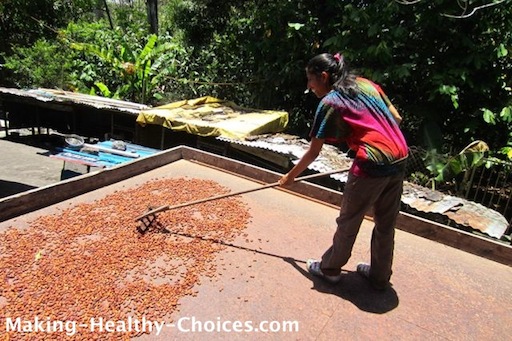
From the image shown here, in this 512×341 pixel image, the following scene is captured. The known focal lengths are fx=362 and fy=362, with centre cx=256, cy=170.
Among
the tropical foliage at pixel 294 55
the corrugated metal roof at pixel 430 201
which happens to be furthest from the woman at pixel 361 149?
the tropical foliage at pixel 294 55

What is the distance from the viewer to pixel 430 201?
459 centimetres

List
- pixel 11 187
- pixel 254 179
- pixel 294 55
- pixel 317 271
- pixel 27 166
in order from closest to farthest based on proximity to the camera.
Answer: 1. pixel 317 271
2. pixel 254 179
3. pixel 11 187
4. pixel 294 55
5. pixel 27 166

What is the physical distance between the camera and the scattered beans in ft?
6.43

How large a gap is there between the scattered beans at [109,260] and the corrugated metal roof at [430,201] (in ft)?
8.00

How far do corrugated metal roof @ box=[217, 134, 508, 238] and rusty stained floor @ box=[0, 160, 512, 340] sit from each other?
56.3 inches

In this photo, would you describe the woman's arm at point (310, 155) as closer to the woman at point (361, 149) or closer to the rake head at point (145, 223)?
the woman at point (361, 149)

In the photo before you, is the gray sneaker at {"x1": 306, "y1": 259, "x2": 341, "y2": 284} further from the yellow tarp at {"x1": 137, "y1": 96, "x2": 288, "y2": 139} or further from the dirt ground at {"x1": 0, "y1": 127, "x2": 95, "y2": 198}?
the dirt ground at {"x1": 0, "y1": 127, "x2": 95, "y2": 198}

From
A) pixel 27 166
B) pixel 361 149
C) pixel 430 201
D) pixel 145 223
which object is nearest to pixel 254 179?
pixel 145 223

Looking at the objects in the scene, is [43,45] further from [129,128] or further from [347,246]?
[347,246]

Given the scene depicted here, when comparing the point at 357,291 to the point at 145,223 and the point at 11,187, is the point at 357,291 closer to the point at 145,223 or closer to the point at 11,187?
the point at 145,223

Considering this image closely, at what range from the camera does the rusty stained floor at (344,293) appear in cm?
200

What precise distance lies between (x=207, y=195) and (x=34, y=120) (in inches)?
359

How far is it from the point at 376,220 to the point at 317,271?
20.4 inches

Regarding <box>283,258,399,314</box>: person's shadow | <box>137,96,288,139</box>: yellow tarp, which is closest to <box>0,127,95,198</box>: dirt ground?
<box>137,96,288,139</box>: yellow tarp
